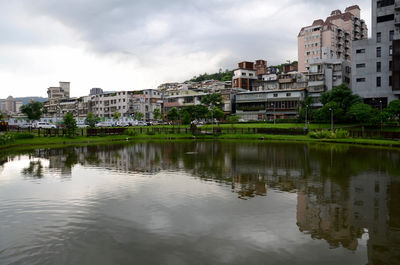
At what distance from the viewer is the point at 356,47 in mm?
76000

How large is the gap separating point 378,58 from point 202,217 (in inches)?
2976

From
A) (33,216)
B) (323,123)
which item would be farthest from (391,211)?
(323,123)

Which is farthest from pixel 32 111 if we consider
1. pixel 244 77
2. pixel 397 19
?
pixel 397 19

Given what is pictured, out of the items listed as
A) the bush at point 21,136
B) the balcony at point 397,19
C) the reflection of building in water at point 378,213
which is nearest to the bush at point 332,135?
the balcony at point 397,19

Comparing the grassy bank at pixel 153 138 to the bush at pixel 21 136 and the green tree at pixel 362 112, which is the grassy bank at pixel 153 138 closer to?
the bush at pixel 21 136

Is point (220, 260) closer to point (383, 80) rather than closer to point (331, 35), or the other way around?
point (383, 80)

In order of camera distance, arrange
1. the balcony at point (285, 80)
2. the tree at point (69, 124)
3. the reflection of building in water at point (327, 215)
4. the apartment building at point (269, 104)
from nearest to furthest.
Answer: the reflection of building in water at point (327, 215), the tree at point (69, 124), the apartment building at point (269, 104), the balcony at point (285, 80)

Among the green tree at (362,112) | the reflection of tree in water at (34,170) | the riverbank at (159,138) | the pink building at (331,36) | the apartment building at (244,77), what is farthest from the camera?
the apartment building at (244,77)

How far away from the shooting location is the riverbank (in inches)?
1789

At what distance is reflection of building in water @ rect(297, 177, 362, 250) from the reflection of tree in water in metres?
18.8

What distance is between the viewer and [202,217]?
13227mm

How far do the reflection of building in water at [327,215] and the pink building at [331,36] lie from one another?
96413 mm

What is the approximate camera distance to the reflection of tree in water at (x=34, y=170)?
77.2 ft

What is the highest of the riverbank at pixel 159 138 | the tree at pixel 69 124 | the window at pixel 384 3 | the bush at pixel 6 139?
the window at pixel 384 3
